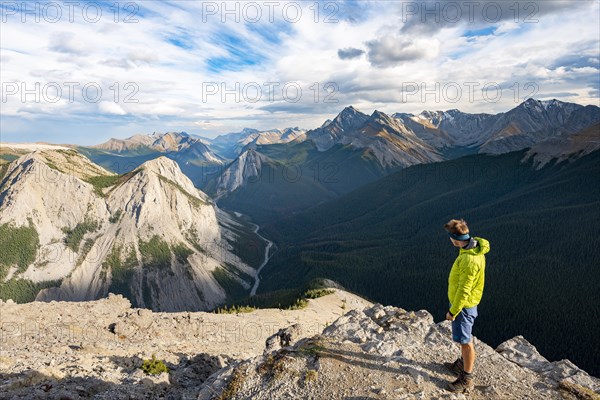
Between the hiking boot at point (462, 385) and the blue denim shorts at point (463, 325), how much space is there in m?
1.61

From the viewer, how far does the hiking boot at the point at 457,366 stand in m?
16.8

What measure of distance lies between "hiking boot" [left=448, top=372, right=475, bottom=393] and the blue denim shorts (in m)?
1.61

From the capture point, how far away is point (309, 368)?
56.3ft

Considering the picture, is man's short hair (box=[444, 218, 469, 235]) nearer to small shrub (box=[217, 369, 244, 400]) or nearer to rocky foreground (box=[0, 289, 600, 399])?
rocky foreground (box=[0, 289, 600, 399])

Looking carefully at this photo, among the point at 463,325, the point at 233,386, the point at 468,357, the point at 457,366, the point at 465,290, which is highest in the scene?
the point at 465,290

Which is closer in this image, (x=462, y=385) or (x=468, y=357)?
(x=462, y=385)

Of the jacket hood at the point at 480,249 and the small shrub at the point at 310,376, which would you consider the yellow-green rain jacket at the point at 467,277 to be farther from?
the small shrub at the point at 310,376

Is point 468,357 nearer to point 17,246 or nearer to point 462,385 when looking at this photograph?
point 462,385

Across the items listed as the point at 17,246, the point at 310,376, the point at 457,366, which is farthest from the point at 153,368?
the point at 17,246

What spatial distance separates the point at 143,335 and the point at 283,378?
25999 mm

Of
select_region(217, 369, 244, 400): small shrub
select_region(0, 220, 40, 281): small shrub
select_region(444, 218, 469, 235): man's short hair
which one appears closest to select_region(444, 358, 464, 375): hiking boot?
select_region(444, 218, 469, 235): man's short hair

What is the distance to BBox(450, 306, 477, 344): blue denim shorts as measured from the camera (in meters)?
15.7

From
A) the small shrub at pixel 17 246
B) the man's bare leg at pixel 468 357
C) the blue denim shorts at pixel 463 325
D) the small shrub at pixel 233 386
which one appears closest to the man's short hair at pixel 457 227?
the blue denim shorts at pixel 463 325

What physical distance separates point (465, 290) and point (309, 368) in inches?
331
